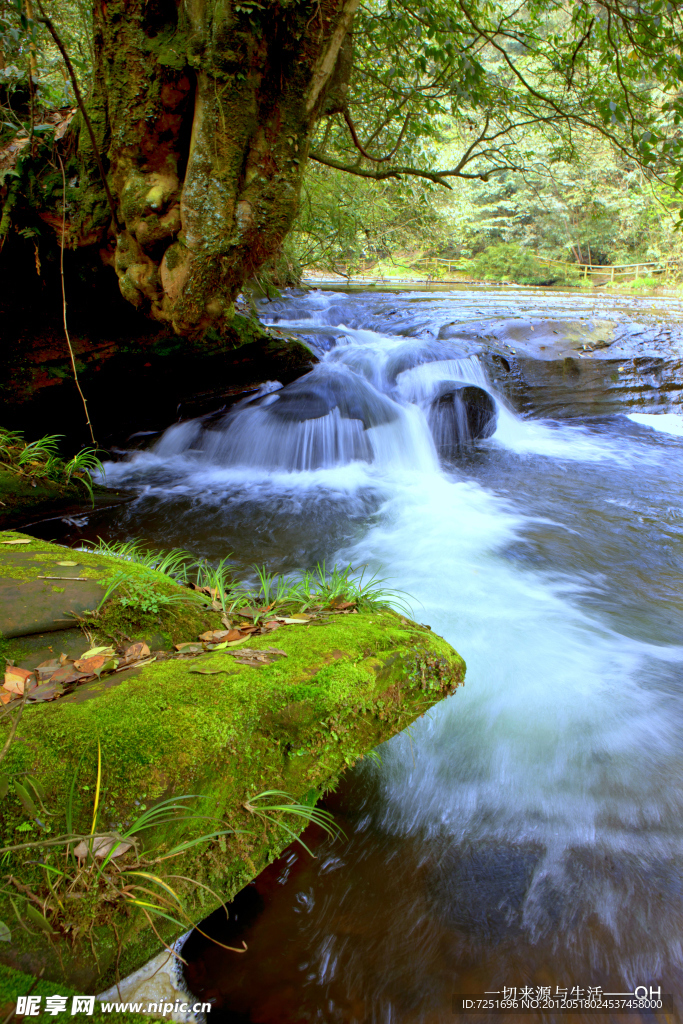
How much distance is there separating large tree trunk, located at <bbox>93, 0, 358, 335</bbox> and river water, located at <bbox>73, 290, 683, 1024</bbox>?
2623mm

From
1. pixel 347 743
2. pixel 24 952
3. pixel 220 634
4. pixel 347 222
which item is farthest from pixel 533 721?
pixel 347 222

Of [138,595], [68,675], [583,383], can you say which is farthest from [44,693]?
[583,383]

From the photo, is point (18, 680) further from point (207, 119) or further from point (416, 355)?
point (416, 355)

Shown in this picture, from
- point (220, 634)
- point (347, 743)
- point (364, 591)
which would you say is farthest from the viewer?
point (364, 591)

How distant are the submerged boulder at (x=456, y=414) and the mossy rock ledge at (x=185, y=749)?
19.9ft

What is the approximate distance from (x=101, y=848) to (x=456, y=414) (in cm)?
753

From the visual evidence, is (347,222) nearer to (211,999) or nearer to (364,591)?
(364,591)

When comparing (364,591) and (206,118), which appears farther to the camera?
(206,118)

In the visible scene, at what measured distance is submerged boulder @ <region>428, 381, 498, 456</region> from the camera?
26.4 feet

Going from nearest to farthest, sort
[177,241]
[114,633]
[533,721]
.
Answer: [114,633], [533,721], [177,241]

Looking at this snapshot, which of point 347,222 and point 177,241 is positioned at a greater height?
point 347,222

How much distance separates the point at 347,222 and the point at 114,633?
8343mm

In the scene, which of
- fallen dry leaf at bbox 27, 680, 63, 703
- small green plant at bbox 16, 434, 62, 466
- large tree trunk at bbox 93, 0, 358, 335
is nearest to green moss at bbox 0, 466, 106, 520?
small green plant at bbox 16, 434, 62, 466

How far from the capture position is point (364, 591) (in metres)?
3.53
